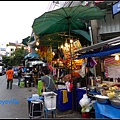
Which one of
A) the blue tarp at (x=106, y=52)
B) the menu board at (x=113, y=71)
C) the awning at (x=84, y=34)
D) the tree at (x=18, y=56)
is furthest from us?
the tree at (x=18, y=56)

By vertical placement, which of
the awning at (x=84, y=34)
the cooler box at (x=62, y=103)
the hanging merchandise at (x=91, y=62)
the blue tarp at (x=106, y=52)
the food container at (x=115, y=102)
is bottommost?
the cooler box at (x=62, y=103)

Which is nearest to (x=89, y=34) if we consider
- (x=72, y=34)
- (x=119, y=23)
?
(x=72, y=34)

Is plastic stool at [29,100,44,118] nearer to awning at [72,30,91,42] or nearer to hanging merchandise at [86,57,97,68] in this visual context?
hanging merchandise at [86,57,97,68]

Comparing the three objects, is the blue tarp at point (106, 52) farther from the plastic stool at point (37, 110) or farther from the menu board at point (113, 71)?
the plastic stool at point (37, 110)

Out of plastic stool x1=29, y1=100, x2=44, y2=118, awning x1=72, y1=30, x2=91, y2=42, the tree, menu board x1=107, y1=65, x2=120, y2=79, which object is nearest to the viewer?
plastic stool x1=29, y1=100, x2=44, y2=118

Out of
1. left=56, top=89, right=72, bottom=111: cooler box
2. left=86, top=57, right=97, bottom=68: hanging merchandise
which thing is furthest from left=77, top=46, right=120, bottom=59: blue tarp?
left=56, top=89, right=72, bottom=111: cooler box

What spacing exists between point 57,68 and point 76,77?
4834 mm

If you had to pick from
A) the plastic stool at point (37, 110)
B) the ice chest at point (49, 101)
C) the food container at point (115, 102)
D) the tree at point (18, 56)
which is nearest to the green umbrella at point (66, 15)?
the ice chest at point (49, 101)

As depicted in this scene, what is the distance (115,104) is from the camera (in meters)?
4.30

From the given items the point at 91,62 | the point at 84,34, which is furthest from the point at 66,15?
the point at 84,34

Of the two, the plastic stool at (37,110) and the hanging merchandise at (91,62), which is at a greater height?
the hanging merchandise at (91,62)

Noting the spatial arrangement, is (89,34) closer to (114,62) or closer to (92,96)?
(114,62)

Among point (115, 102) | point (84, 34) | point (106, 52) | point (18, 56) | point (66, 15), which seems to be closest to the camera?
point (115, 102)

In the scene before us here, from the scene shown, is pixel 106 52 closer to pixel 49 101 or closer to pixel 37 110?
pixel 49 101
